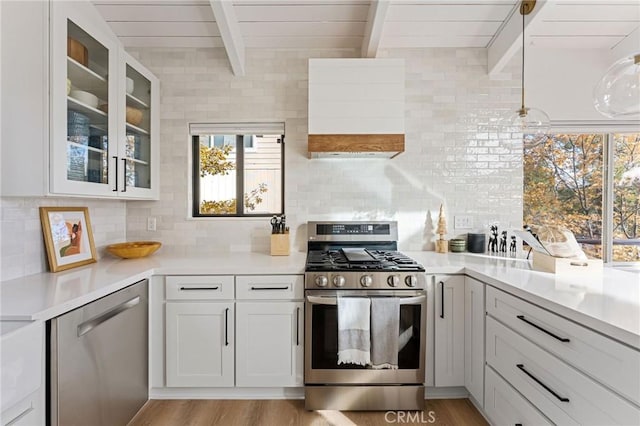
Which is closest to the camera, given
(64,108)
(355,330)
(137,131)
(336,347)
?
(64,108)

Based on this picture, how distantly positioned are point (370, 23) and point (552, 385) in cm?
237

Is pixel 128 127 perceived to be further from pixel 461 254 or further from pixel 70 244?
pixel 461 254

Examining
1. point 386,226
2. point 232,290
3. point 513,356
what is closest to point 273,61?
point 386,226

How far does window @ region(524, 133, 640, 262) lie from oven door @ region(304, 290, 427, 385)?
63.0 inches

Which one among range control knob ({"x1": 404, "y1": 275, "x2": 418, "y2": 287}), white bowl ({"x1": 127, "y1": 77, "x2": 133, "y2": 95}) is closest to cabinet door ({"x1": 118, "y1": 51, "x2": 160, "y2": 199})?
white bowl ({"x1": 127, "y1": 77, "x2": 133, "y2": 95})

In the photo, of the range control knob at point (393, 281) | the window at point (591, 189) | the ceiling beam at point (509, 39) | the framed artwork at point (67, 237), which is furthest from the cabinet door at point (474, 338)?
the framed artwork at point (67, 237)

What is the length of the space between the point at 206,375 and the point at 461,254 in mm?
2035

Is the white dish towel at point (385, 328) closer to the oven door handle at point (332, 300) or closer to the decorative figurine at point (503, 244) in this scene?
the oven door handle at point (332, 300)

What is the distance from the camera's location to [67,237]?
2.15 meters

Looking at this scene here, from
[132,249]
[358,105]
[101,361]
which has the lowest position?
[101,361]

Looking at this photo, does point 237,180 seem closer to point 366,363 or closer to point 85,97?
point 85,97

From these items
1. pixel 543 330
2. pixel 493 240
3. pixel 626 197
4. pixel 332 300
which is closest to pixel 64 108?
pixel 332 300

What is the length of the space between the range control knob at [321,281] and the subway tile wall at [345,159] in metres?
0.83

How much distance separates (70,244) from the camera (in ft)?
7.11
